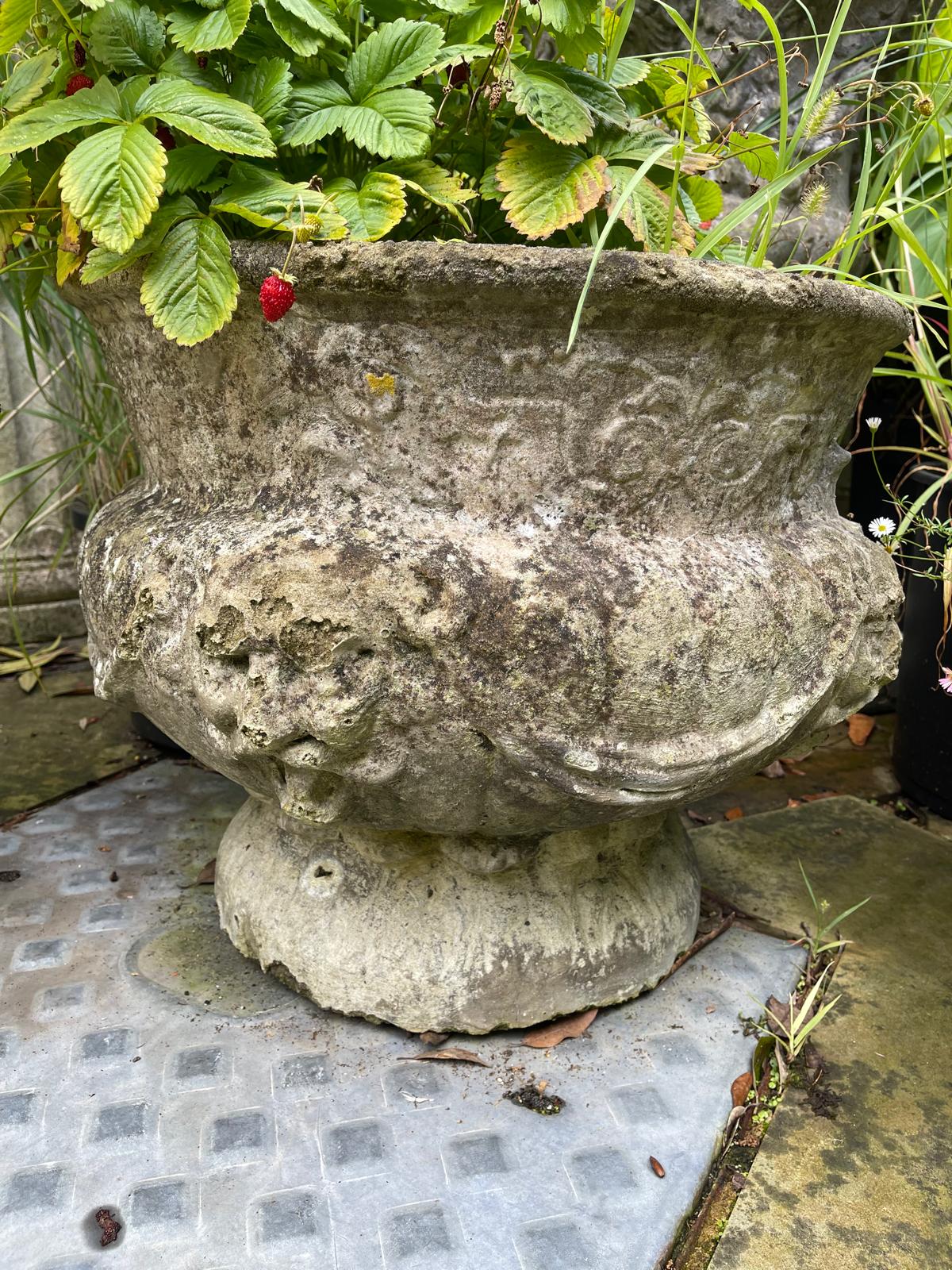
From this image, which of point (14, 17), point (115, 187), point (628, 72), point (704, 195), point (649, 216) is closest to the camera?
point (115, 187)

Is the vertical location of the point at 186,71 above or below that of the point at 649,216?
above

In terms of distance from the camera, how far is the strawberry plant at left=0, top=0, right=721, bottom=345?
95 centimetres

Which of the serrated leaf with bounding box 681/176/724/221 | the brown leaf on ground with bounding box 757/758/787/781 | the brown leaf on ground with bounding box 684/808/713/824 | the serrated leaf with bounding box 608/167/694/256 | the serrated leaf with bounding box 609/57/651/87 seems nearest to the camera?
the serrated leaf with bounding box 608/167/694/256

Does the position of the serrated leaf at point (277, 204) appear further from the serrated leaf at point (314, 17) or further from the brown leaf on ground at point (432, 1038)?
the brown leaf on ground at point (432, 1038)

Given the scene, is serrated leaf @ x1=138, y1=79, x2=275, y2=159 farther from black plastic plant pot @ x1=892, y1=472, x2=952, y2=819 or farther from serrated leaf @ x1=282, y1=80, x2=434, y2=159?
black plastic plant pot @ x1=892, y1=472, x2=952, y2=819

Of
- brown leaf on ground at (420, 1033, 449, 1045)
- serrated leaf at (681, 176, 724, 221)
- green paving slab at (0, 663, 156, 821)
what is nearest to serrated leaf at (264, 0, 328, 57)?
serrated leaf at (681, 176, 724, 221)

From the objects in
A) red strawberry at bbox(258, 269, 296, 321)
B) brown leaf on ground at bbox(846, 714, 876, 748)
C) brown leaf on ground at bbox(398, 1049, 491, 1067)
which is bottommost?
brown leaf on ground at bbox(846, 714, 876, 748)

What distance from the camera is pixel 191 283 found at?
0.97 metres

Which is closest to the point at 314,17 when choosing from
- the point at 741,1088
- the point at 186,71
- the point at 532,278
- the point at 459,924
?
the point at 186,71

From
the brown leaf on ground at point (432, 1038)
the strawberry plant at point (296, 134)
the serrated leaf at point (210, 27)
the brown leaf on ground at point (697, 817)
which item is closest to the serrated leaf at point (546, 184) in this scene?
Result: the strawberry plant at point (296, 134)

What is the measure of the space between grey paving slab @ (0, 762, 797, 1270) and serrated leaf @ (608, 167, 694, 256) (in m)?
1.07

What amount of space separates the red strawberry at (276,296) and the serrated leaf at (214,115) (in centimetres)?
12

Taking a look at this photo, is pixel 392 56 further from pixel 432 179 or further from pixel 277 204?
pixel 277 204

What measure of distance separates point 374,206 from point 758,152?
74cm
